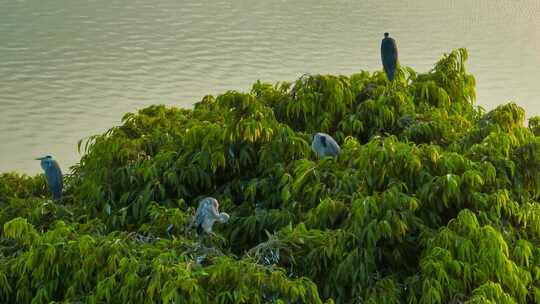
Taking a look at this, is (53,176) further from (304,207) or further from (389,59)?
(389,59)

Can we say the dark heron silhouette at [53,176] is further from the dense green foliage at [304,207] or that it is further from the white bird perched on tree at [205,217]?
the white bird perched on tree at [205,217]

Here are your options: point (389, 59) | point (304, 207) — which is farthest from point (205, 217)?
point (389, 59)

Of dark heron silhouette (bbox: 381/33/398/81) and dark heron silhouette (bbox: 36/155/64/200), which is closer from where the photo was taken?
dark heron silhouette (bbox: 36/155/64/200)

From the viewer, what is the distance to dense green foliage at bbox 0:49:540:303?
469cm

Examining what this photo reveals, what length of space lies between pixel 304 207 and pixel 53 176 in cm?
235

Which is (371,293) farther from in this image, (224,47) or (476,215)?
(224,47)

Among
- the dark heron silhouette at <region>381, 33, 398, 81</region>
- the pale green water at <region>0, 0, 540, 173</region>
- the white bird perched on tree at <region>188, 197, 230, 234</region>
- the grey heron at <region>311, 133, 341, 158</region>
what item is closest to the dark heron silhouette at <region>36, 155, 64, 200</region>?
the white bird perched on tree at <region>188, 197, 230, 234</region>

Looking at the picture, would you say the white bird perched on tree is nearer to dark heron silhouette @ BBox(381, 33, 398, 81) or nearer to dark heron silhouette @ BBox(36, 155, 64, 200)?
dark heron silhouette @ BBox(36, 155, 64, 200)

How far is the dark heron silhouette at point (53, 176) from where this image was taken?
7.09m

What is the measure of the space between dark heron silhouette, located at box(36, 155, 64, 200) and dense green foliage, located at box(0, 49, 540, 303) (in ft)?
0.58

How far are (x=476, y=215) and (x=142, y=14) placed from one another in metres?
18.0

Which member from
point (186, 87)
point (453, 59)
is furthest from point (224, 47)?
point (453, 59)

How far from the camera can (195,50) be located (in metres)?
18.5

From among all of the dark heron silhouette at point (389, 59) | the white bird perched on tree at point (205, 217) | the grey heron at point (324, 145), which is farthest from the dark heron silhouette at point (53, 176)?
the dark heron silhouette at point (389, 59)
